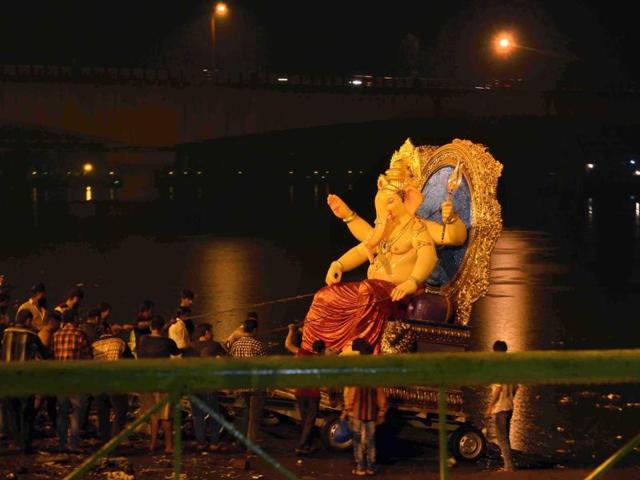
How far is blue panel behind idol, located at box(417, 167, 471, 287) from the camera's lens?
12.4m

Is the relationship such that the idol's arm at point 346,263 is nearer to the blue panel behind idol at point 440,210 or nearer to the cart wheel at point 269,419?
the blue panel behind idol at point 440,210

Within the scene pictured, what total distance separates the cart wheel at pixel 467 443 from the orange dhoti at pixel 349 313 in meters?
1.17

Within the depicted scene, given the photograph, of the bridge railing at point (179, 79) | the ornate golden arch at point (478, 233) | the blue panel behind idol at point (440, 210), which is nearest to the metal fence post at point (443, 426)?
the ornate golden arch at point (478, 233)

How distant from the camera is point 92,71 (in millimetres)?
58000

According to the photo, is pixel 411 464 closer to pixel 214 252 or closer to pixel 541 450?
pixel 541 450

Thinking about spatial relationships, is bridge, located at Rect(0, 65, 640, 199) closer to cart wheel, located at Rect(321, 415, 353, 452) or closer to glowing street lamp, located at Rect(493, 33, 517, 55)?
glowing street lamp, located at Rect(493, 33, 517, 55)

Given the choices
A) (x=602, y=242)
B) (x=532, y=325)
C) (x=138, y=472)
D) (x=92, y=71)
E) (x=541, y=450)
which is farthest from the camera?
(x=92, y=71)

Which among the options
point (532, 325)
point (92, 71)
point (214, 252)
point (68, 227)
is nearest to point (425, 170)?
point (532, 325)

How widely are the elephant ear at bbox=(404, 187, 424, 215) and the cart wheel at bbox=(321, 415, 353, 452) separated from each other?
2.65 metres

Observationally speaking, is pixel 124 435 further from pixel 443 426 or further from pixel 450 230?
pixel 450 230

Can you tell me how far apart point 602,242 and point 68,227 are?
2045cm

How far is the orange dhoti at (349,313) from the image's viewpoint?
11430 mm

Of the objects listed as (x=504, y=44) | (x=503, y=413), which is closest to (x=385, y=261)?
(x=503, y=413)

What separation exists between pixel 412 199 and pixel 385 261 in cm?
72
